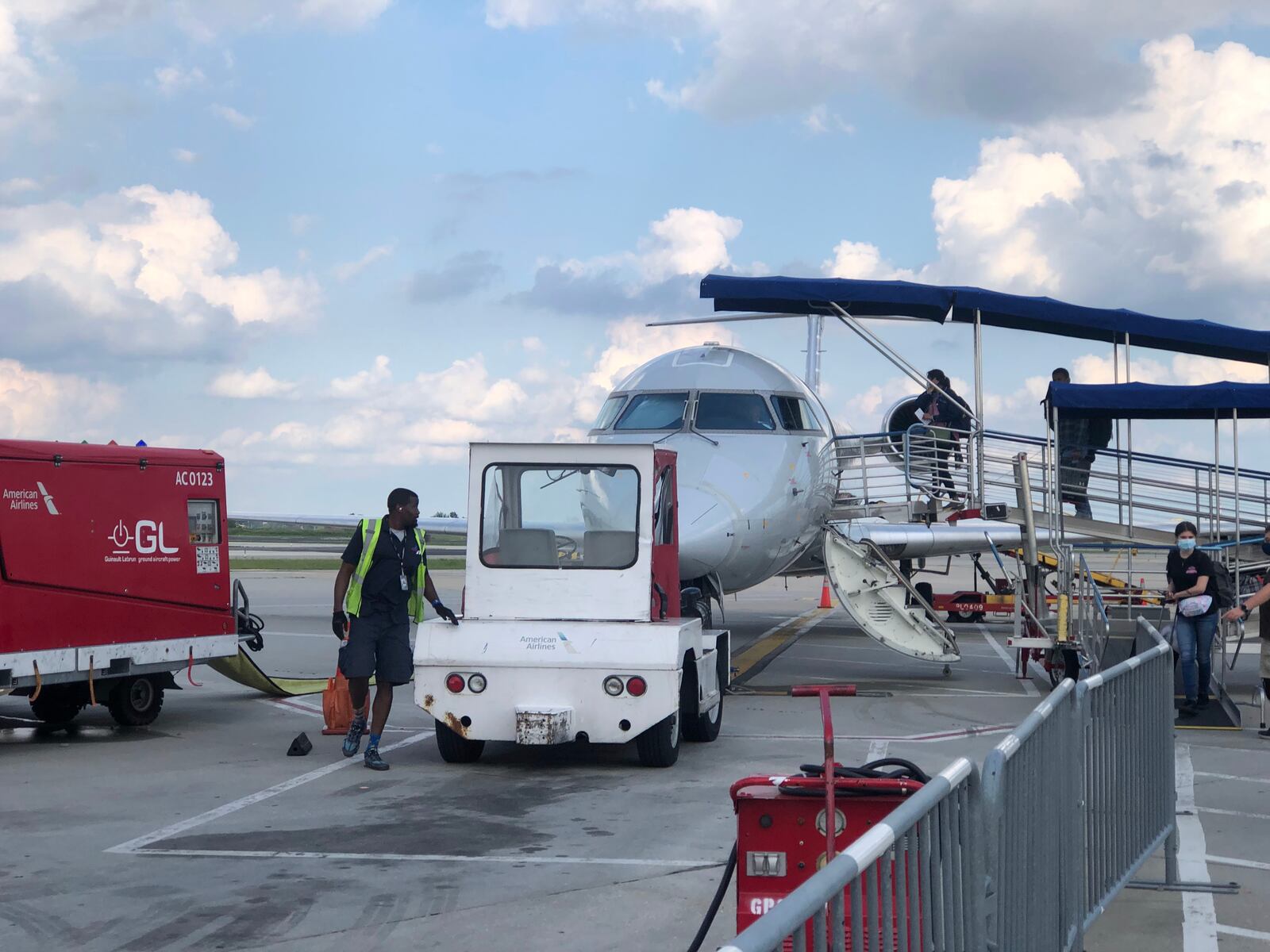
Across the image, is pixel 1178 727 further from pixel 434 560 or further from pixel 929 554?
pixel 434 560

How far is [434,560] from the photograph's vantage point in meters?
69.0

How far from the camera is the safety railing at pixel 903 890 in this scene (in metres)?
2.56

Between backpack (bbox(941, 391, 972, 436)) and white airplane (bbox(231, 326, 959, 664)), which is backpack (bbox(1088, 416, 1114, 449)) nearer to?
backpack (bbox(941, 391, 972, 436))

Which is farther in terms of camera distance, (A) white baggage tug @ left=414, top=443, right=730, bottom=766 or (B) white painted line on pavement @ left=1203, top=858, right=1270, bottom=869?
(A) white baggage tug @ left=414, top=443, right=730, bottom=766

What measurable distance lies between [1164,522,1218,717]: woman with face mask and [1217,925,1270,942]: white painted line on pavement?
278 inches

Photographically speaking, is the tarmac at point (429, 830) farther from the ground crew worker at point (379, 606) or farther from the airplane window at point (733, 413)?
the airplane window at point (733, 413)

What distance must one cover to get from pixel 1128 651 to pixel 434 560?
57.3 metres

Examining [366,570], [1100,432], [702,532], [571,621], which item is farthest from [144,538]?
[1100,432]

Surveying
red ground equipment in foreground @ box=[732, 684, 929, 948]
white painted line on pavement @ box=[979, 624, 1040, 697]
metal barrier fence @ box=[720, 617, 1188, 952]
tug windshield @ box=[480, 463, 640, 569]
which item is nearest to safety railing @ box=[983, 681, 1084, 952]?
metal barrier fence @ box=[720, 617, 1188, 952]

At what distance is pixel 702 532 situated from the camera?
13.6m

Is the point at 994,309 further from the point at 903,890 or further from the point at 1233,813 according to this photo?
the point at 903,890

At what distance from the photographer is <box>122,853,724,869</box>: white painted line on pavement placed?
23.7 feet

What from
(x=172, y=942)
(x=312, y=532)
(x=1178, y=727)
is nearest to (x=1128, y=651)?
(x=1178, y=727)

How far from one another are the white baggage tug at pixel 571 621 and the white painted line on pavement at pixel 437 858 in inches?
90.7
